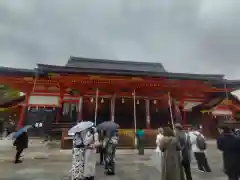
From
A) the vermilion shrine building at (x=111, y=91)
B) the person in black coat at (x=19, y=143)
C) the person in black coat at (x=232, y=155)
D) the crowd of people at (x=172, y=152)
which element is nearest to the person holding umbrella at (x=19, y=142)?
the person in black coat at (x=19, y=143)

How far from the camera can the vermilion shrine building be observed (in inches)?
559

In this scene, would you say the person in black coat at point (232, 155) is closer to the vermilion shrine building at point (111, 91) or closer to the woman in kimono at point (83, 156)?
the woman in kimono at point (83, 156)

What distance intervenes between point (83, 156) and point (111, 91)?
10494 mm

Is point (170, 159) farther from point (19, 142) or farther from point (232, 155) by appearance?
point (19, 142)

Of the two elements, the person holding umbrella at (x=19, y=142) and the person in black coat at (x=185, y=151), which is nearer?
the person in black coat at (x=185, y=151)

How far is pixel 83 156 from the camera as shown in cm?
544

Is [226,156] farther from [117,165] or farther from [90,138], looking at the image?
[117,165]

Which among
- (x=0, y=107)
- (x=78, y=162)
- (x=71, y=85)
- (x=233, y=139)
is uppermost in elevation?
(x=71, y=85)

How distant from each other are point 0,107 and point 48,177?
15702 millimetres

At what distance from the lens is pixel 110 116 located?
635 inches

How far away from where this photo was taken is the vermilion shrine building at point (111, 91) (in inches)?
559

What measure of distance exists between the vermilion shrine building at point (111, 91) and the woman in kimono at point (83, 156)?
753 cm

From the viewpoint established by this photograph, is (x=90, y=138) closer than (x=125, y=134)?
Yes

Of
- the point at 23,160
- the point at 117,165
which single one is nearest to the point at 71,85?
the point at 23,160
